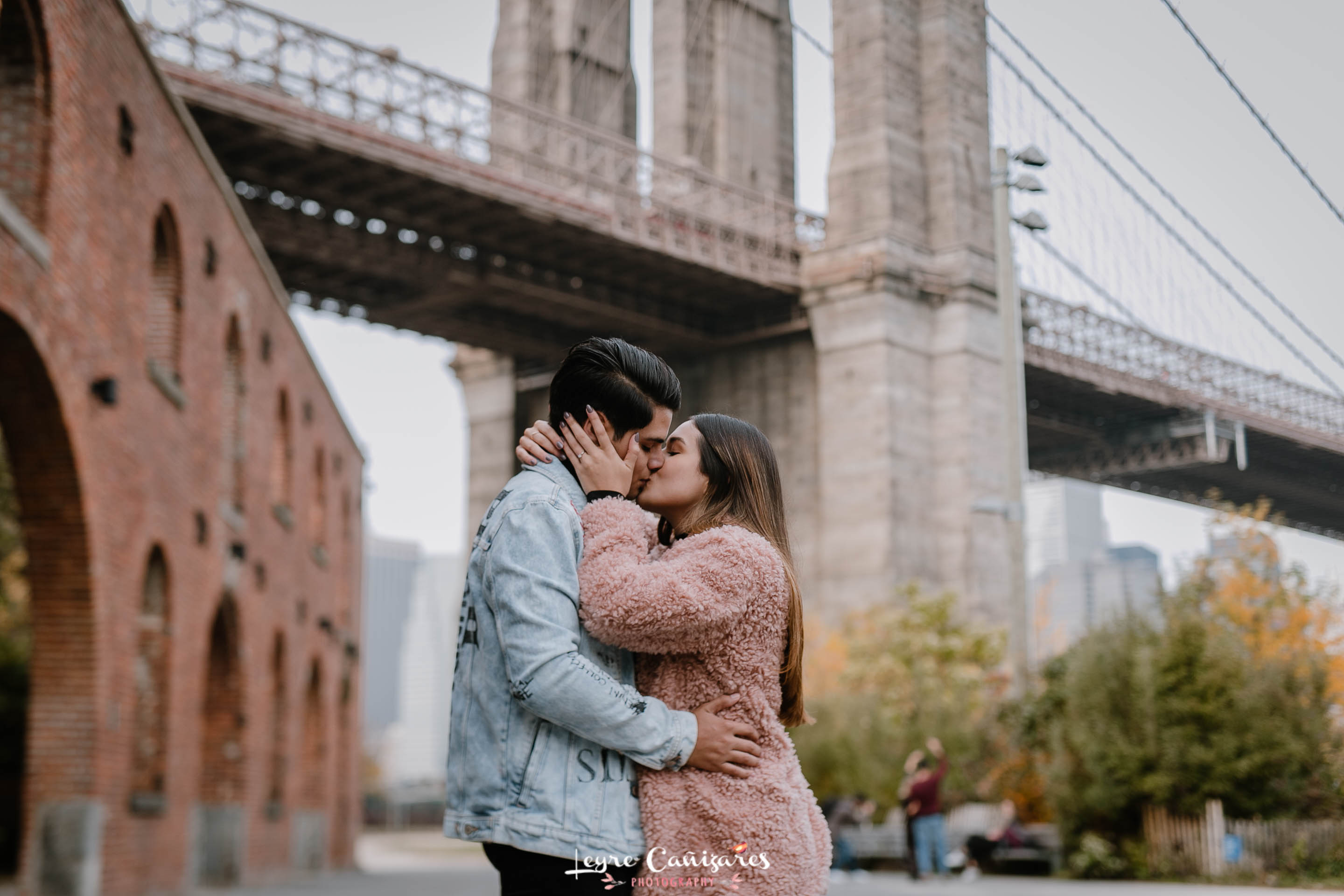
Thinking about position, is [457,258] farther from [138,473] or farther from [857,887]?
[138,473]

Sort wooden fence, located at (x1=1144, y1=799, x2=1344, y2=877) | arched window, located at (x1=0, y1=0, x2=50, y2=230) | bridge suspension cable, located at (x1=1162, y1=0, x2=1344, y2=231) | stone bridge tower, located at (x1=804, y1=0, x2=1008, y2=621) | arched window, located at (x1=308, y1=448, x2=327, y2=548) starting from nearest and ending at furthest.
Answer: arched window, located at (x1=0, y1=0, x2=50, y2=230) < wooden fence, located at (x1=1144, y1=799, x2=1344, y2=877) < bridge suspension cable, located at (x1=1162, y1=0, x2=1344, y2=231) < arched window, located at (x1=308, y1=448, x2=327, y2=548) < stone bridge tower, located at (x1=804, y1=0, x2=1008, y2=621)

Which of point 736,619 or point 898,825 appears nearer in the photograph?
point 736,619

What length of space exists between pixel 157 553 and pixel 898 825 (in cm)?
1205

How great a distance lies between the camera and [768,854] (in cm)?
283

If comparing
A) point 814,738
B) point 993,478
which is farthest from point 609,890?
point 993,478

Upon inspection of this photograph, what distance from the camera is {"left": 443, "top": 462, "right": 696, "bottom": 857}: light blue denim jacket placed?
2760 mm

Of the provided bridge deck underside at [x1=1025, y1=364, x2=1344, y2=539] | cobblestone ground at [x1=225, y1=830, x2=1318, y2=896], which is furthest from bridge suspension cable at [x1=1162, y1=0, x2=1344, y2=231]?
bridge deck underside at [x1=1025, y1=364, x2=1344, y2=539]

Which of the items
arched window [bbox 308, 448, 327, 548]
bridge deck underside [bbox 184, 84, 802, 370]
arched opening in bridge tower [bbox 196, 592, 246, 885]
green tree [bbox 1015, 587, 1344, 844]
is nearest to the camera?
green tree [bbox 1015, 587, 1344, 844]

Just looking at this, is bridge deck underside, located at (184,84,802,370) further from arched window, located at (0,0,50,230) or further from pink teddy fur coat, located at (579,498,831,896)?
pink teddy fur coat, located at (579,498,831,896)

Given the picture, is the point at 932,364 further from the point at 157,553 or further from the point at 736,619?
the point at 736,619

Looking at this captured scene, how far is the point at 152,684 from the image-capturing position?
1363 centimetres

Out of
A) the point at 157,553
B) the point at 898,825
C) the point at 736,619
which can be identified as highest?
the point at 157,553

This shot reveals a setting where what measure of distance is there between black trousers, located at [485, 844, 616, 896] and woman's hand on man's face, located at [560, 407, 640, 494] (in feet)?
2.33

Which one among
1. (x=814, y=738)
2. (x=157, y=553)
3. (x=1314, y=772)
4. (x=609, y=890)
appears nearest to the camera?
(x=609, y=890)
